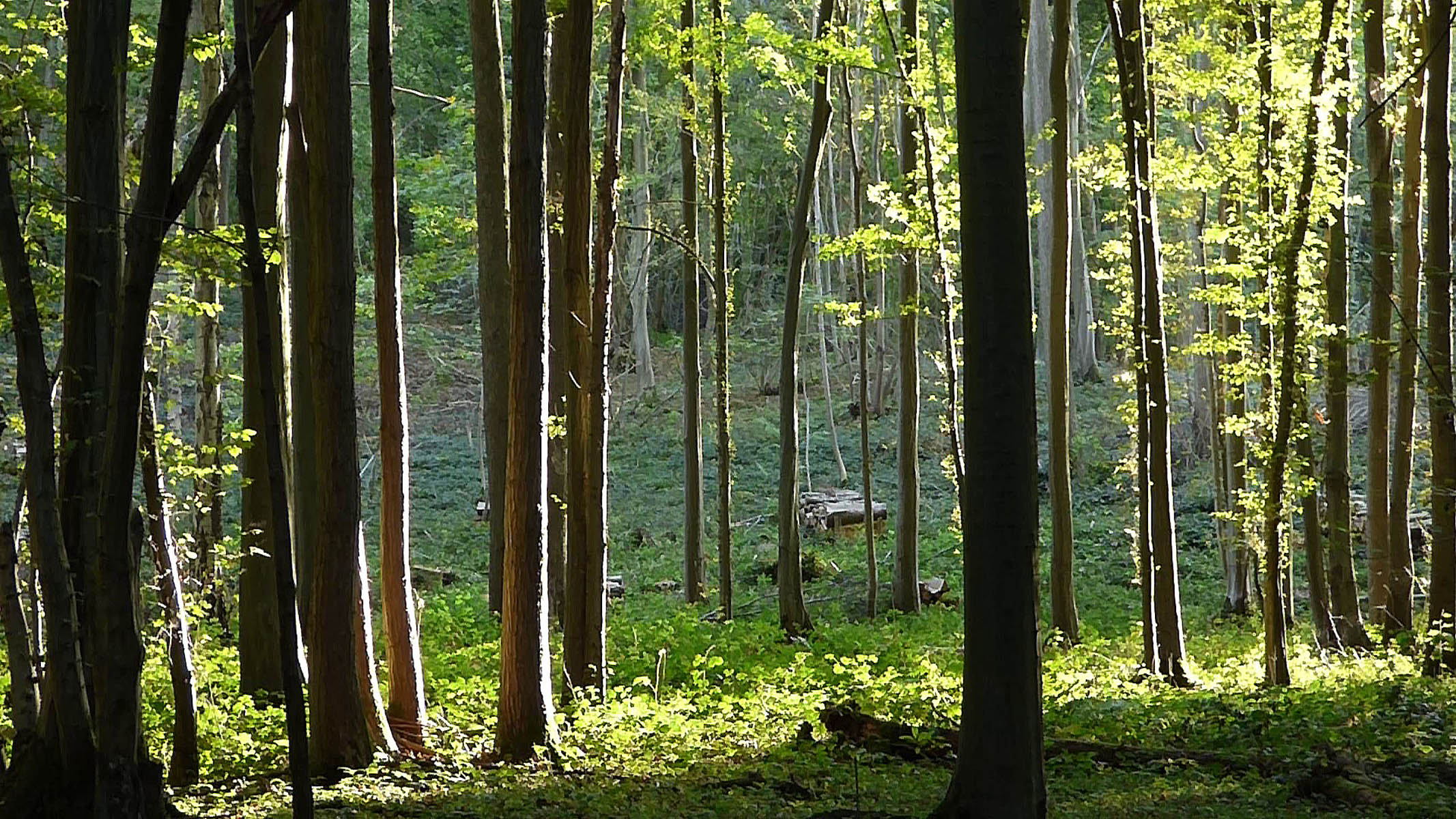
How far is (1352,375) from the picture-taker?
9922 millimetres

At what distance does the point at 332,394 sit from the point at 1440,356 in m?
9.64

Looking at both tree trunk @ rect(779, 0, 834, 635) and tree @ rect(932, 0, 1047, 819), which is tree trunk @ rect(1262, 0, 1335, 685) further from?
tree @ rect(932, 0, 1047, 819)

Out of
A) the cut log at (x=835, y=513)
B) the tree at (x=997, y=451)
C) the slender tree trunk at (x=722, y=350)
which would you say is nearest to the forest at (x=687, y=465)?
the tree at (x=997, y=451)

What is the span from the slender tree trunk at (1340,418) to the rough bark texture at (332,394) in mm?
8540

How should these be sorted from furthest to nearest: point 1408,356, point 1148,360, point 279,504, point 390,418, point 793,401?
point 793,401
point 1408,356
point 1148,360
point 390,418
point 279,504

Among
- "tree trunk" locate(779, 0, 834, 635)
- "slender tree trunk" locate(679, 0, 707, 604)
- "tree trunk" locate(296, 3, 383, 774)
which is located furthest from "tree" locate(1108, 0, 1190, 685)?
"tree trunk" locate(296, 3, 383, 774)

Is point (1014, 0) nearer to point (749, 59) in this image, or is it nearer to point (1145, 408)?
point (1145, 408)

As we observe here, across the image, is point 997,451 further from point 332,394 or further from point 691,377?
point 691,377

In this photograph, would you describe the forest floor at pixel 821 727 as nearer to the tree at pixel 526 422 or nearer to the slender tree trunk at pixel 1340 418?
the tree at pixel 526 422

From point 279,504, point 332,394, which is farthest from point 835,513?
A: point 279,504

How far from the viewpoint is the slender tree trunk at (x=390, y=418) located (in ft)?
28.2

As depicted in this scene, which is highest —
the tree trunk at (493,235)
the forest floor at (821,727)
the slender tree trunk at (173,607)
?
the tree trunk at (493,235)

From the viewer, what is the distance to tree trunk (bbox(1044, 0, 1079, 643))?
1382 centimetres

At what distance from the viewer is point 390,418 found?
862 cm
